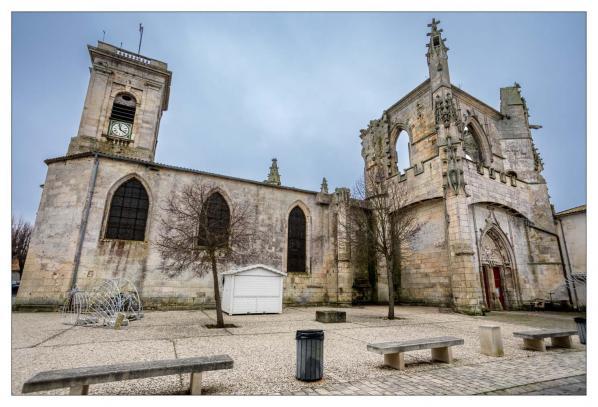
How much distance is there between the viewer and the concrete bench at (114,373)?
2783mm

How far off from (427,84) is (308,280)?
15592mm

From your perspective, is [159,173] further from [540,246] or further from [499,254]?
[540,246]

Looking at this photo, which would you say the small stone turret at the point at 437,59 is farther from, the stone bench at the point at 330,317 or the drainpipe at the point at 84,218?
the drainpipe at the point at 84,218

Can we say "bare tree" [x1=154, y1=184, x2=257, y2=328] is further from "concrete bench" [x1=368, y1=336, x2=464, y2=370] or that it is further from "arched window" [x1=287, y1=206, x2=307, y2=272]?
"concrete bench" [x1=368, y1=336, x2=464, y2=370]

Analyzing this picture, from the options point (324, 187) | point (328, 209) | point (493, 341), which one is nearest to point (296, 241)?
point (328, 209)

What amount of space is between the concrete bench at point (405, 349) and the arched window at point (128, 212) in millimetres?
13003

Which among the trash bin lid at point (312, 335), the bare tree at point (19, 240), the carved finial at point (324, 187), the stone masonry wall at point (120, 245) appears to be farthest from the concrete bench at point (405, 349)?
the bare tree at point (19, 240)

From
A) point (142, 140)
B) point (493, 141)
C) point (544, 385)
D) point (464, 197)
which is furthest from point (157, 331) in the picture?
point (493, 141)

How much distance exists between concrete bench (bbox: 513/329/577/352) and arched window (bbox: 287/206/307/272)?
11950 mm

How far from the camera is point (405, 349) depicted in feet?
15.4

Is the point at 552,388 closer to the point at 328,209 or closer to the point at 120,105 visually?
the point at 328,209

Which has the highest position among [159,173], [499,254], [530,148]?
[530,148]

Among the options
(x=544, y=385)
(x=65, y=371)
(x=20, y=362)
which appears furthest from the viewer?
(x=20, y=362)

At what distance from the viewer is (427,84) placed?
2002cm
